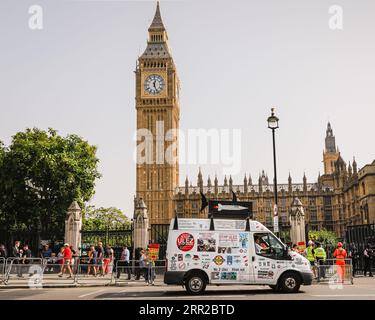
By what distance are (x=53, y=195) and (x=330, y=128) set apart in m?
111

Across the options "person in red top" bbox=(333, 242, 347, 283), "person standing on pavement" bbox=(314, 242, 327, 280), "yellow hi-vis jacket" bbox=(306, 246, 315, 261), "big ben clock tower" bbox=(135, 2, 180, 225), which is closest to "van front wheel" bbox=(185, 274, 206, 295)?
"person standing on pavement" bbox=(314, 242, 327, 280)

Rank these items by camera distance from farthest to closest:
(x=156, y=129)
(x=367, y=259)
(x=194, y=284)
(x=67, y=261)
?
(x=156, y=129) < (x=367, y=259) < (x=67, y=261) < (x=194, y=284)

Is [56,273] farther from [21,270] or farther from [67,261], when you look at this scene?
[21,270]

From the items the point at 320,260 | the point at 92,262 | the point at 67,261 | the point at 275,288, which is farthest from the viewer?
the point at 92,262

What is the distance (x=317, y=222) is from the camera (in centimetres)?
9712

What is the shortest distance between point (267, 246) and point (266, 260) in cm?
47

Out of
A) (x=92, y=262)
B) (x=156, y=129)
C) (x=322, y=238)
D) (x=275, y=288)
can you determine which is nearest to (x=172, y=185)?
(x=156, y=129)

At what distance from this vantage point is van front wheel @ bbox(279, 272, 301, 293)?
46.1ft

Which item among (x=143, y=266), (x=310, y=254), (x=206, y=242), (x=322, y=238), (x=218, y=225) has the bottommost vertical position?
(x=143, y=266)

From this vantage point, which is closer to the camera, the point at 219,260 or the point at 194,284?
the point at 194,284

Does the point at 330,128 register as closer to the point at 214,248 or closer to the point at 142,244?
the point at 142,244

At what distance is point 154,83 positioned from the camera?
90562mm

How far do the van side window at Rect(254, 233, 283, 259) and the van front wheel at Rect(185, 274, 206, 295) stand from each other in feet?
6.56
